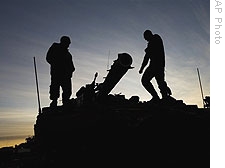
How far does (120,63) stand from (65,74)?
1836 mm

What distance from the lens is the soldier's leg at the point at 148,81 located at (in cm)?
690

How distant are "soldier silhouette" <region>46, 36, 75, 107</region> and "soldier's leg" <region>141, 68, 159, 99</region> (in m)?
2.41

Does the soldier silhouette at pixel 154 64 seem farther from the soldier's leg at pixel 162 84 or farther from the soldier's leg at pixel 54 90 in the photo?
the soldier's leg at pixel 54 90

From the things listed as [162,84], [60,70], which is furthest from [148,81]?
[60,70]

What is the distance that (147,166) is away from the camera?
17.9 feet

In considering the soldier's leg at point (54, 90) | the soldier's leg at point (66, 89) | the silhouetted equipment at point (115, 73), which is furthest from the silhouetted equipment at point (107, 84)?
the soldier's leg at point (54, 90)

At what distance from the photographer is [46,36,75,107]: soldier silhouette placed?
711 cm

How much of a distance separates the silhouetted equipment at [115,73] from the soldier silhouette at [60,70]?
1167mm

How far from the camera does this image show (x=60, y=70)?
723cm

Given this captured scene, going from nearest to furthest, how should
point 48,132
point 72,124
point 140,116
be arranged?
point 140,116 → point 72,124 → point 48,132

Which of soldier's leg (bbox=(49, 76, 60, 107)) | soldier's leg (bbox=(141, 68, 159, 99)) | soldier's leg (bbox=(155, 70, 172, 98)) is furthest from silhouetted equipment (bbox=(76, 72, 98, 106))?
soldier's leg (bbox=(155, 70, 172, 98))

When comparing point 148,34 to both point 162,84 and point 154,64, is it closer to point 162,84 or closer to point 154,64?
point 154,64
